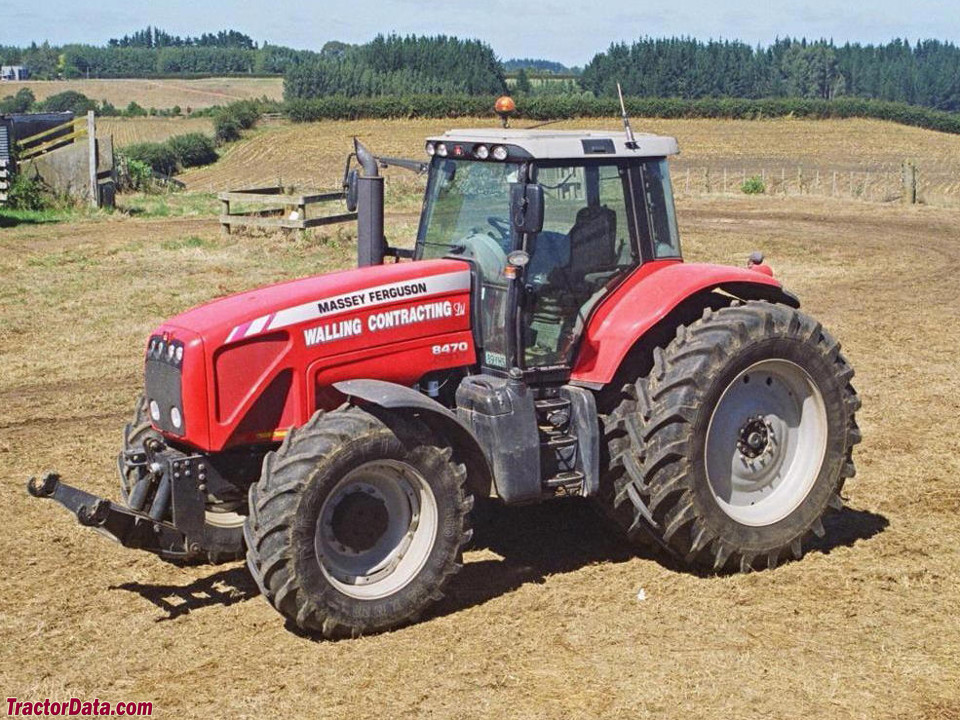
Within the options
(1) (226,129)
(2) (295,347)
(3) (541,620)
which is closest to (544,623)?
(3) (541,620)

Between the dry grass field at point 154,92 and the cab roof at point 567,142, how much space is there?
336 feet

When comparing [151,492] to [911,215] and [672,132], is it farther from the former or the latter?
[672,132]

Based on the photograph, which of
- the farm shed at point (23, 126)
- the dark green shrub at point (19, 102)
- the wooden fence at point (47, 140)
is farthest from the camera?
the dark green shrub at point (19, 102)

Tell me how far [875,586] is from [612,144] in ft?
9.21

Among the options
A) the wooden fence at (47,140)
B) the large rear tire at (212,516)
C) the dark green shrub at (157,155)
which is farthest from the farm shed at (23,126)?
the large rear tire at (212,516)

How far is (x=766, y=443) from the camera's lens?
7020 millimetres

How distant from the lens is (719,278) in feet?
22.6

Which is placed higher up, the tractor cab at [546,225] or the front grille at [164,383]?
the tractor cab at [546,225]

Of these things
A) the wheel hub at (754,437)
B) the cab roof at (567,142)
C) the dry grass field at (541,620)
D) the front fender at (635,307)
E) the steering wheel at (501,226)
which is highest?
the cab roof at (567,142)

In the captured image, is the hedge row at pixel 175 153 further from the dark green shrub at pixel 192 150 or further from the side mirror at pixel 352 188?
the side mirror at pixel 352 188

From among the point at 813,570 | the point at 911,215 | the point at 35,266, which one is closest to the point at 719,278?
the point at 813,570

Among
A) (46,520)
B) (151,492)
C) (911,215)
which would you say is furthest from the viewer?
(911,215)

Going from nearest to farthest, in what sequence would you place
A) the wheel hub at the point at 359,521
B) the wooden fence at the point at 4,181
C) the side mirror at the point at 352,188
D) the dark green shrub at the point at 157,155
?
the wheel hub at the point at 359,521
the side mirror at the point at 352,188
the wooden fence at the point at 4,181
the dark green shrub at the point at 157,155

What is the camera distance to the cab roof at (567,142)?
21.4ft
